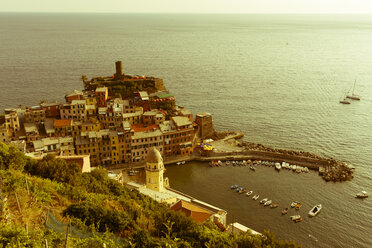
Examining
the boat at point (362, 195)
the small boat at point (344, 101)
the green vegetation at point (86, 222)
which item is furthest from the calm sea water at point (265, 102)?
the green vegetation at point (86, 222)

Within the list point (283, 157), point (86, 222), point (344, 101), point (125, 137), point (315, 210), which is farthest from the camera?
point (344, 101)

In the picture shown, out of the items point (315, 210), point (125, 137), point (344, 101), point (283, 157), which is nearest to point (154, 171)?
point (125, 137)

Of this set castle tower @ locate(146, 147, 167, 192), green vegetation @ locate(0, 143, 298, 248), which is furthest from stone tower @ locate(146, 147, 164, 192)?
green vegetation @ locate(0, 143, 298, 248)

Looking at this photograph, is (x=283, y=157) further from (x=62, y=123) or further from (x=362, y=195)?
(x=62, y=123)

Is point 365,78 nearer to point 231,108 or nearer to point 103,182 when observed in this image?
point 231,108

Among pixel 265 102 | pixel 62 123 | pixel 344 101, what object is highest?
pixel 62 123

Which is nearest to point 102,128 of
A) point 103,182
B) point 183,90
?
point 103,182

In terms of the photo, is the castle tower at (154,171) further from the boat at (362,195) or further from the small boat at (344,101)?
the small boat at (344,101)

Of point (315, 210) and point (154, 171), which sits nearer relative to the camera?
point (154, 171)
